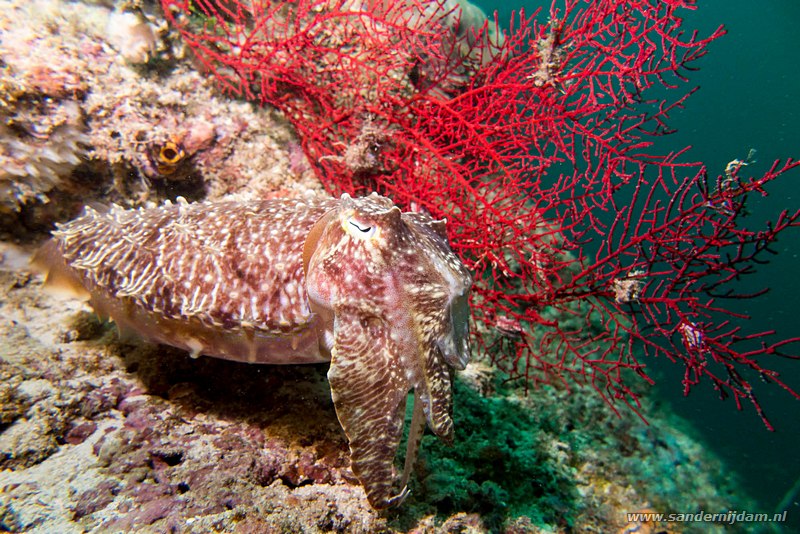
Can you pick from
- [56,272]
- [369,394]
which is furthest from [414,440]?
[56,272]

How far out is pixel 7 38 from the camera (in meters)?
3.60

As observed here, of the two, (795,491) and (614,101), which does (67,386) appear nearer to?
(614,101)

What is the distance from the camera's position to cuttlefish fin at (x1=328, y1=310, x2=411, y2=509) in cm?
222

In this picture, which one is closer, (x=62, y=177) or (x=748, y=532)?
(x=62, y=177)

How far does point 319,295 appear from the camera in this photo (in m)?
2.36

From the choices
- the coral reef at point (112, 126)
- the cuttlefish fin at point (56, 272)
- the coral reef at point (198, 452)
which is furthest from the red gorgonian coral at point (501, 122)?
the cuttlefish fin at point (56, 272)

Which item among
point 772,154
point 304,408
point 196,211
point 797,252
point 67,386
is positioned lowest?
point 67,386

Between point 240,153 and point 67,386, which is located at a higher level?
point 240,153

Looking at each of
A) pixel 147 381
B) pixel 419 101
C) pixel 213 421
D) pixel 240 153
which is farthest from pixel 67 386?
pixel 419 101

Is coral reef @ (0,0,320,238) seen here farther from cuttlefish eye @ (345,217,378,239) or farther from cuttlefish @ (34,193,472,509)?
cuttlefish eye @ (345,217,378,239)

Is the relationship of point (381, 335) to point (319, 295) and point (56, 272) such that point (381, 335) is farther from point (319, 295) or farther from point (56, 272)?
point (56, 272)

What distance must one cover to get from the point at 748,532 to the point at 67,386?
13923 millimetres

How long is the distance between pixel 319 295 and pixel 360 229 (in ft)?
1.56

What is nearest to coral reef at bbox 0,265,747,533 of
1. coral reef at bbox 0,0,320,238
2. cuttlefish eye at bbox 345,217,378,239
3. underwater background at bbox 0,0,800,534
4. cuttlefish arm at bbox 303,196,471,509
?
underwater background at bbox 0,0,800,534
